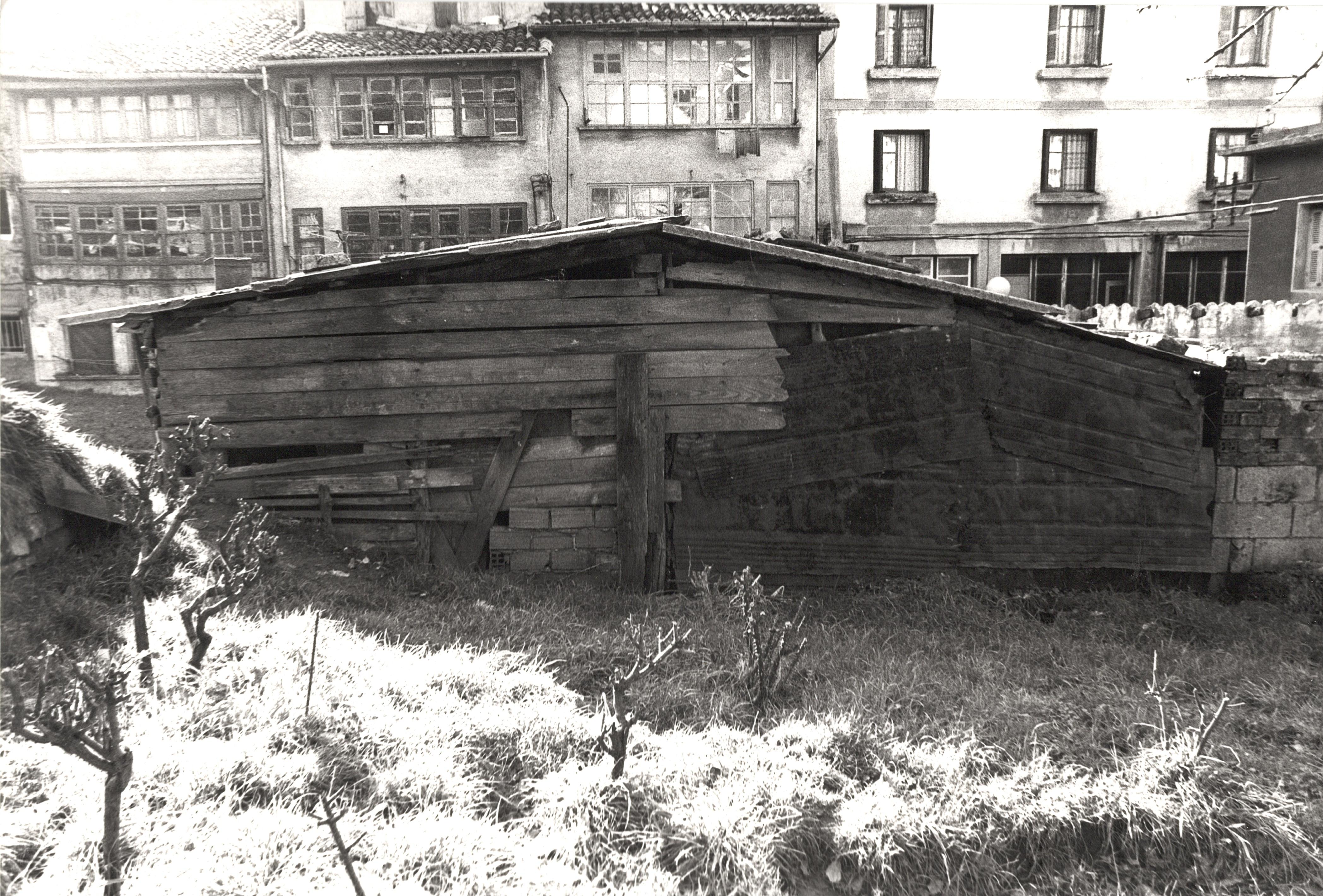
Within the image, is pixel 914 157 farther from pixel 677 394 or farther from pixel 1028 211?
pixel 677 394

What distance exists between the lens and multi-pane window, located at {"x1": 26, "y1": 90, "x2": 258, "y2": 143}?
2258 centimetres

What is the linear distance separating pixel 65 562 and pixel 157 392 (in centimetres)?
190

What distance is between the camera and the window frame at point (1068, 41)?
2325 cm

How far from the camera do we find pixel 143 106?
22.8m

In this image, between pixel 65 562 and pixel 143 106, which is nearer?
pixel 65 562

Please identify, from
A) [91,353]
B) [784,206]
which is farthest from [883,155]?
[91,353]

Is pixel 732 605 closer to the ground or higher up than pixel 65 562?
closer to the ground

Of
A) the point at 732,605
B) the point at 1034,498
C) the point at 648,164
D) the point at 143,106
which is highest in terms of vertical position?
the point at 143,106

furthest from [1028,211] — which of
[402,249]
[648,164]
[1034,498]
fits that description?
[1034,498]

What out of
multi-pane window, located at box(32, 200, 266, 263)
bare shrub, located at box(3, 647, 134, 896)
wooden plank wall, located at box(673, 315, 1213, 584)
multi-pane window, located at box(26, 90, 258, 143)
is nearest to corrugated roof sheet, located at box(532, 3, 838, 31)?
multi-pane window, located at box(26, 90, 258, 143)

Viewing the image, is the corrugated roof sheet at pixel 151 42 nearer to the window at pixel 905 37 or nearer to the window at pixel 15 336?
the window at pixel 15 336

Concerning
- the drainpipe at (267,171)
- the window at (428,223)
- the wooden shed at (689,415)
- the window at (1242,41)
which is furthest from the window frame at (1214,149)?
the drainpipe at (267,171)

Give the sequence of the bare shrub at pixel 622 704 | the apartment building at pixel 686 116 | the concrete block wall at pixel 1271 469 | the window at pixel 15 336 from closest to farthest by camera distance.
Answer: the bare shrub at pixel 622 704, the concrete block wall at pixel 1271 469, the apartment building at pixel 686 116, the window at pixel 15 336

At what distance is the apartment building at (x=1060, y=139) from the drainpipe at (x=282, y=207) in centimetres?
1350
